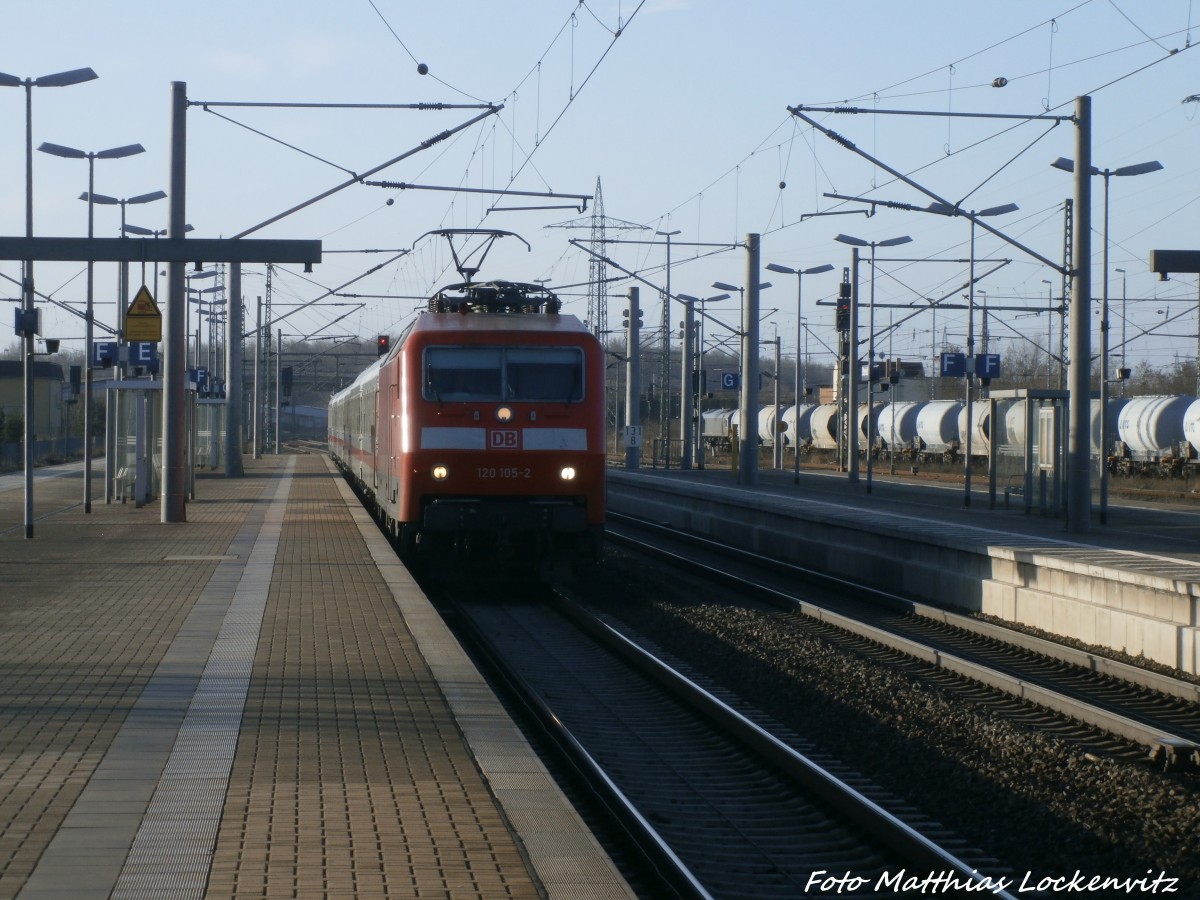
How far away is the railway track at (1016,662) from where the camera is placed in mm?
9320

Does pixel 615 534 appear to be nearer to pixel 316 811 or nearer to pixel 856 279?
pixel 856 279

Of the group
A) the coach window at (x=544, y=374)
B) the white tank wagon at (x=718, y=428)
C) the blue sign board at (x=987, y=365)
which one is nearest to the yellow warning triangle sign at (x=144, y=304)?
the coach window at (x=544, y=374)

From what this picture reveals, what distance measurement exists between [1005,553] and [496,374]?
5.80m

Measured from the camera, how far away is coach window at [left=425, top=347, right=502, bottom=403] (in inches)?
608

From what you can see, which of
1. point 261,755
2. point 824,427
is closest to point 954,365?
point 261,755

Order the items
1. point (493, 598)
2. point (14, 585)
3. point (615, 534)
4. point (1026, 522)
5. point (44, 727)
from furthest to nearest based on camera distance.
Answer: point (615, 534) < point (1026, 522) < point (493, 598) < point (14, 585) < point (44, 727)

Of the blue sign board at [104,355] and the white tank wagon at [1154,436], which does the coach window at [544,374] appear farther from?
the white tank wagon at [1154,436]

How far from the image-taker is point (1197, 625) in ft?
37.4

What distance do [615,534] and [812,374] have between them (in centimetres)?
13130

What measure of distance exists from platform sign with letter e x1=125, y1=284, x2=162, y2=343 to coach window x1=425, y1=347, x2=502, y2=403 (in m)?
6.69

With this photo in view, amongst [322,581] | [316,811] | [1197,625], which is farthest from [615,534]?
[316,811]

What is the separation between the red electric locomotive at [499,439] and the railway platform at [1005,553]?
14.5 feet

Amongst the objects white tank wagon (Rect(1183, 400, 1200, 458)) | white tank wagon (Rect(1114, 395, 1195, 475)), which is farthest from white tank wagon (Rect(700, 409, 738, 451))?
white tank wagon (Rect(1183, 400, 1200, 458))

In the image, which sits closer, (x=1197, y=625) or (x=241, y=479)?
(x=1197, y=625)
